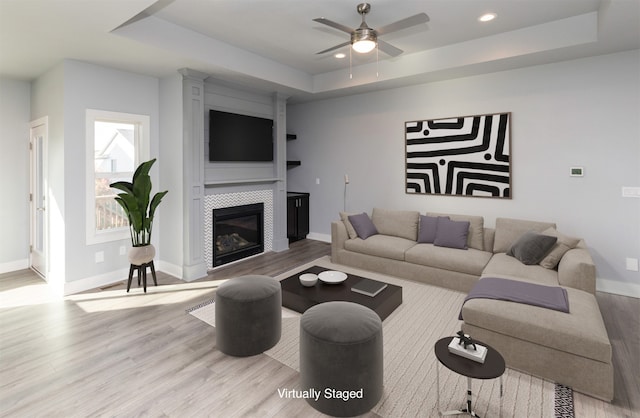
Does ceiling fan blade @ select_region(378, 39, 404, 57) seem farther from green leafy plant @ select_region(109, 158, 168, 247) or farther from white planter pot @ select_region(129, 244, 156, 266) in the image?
white planter pot @ select_region(129, 244, 156, 266)

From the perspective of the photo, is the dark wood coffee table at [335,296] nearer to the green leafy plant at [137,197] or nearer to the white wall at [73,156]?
the green leafy plant at [137,197]

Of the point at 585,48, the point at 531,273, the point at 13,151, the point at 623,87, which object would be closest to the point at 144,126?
the point at 13,151

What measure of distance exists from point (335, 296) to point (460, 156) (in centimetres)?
308

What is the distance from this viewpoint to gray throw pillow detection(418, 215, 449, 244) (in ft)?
15.3

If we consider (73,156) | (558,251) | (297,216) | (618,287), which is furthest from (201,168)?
(618,287)

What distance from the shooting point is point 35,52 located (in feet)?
12.0

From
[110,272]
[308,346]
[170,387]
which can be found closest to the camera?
[308,346]

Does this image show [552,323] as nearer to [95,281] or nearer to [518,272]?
[518,272]

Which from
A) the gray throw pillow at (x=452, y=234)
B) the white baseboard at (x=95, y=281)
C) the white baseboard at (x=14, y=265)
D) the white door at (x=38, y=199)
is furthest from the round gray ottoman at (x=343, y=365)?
the white baseboard at (x=14, y=265)

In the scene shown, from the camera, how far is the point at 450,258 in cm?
408

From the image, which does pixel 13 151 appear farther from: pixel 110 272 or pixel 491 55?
pixel 491 55

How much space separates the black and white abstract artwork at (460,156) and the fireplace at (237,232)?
8.69ft

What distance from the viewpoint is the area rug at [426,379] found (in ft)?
6.84

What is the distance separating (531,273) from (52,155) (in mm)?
5741
